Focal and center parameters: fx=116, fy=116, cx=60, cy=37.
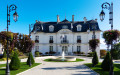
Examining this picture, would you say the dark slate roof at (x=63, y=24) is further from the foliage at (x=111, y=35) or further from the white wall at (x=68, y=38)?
the foliage at (x=111, y=35)

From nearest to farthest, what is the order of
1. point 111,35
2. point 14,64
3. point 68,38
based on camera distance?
point 111,35
point 14,64
point 68,38

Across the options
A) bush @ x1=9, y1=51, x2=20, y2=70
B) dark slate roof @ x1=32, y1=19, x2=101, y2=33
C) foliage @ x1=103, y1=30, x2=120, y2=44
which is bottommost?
bush @ x1=9, y1=51, x2=20, y2=70

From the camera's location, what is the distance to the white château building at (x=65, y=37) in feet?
108

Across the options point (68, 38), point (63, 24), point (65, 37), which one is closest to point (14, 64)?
point (65, 37)

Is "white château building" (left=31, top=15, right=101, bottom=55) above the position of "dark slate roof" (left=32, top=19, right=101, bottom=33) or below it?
below

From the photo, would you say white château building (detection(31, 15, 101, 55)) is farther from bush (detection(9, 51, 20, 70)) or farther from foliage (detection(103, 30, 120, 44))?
foliage (detection(103, 30, 120, 44))

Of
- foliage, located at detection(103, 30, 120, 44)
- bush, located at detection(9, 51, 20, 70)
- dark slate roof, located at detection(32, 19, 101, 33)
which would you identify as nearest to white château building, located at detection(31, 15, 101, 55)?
dark slate roof, located at detection(32, 19, 101, 33)

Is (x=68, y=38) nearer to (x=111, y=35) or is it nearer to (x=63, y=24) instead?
(x=63, y=24)

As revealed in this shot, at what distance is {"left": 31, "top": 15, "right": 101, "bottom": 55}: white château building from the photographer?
108 feet

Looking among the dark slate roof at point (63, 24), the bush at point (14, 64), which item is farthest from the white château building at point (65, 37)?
the bush at point (14, 64)

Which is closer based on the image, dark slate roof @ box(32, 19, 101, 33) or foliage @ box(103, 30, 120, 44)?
foliage @ box(103, 30, 120, 44)

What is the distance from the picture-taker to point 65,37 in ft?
110

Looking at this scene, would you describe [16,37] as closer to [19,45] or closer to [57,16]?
[19,45]

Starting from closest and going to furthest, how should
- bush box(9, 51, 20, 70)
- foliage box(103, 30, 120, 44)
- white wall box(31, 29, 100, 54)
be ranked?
foliage box(103, 30, 120, 44) < bush box(9, 51, 20, 70) < white wall box(31, 29, 100, 54)
